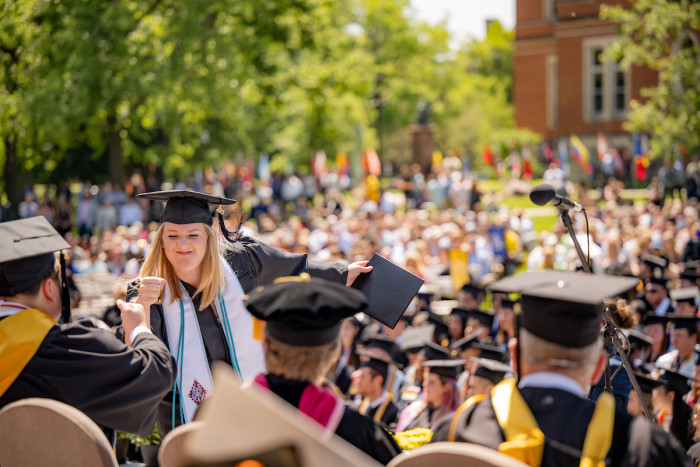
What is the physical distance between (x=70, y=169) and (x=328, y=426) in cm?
2696

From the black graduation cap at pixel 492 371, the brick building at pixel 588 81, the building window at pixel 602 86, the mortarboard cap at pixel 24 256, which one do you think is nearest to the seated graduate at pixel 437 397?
the black graduation cap at pixel 492 371

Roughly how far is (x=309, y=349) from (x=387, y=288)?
1729 millimetres

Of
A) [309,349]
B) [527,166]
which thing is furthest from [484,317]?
[527,166]

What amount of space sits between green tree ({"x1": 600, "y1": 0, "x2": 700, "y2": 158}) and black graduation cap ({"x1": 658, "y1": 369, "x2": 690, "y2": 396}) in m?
11.9

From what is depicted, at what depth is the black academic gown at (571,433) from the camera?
231 centimetres

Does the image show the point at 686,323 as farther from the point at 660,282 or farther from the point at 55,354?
the point at 55,354

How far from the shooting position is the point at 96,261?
15.8m

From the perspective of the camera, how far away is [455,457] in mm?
2145

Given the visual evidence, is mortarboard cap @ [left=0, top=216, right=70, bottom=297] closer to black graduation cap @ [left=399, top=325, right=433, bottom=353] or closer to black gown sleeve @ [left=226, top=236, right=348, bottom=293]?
black gown sleeve @ [left=226, top=236, right=348, bottom=293]

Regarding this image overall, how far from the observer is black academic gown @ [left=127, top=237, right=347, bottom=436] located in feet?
13.5

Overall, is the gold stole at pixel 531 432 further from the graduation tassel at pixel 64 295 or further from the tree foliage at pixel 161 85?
the tree foliage at pixel 161 85

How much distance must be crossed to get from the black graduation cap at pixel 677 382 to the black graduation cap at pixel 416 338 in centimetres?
259

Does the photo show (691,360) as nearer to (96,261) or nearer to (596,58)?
(96,261)

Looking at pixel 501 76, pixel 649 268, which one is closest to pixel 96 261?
pixel 649 268
